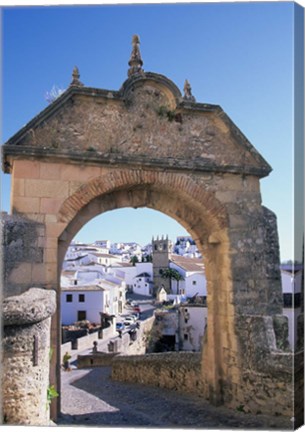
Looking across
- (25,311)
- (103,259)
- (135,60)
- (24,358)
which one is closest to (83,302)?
(103,259)

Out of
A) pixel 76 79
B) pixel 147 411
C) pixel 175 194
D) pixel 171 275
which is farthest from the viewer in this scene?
pixel 171 275

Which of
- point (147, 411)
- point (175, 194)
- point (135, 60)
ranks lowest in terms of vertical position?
point (147, 411)

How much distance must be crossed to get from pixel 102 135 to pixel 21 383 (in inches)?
146

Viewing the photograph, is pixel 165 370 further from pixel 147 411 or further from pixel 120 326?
pixel 120 326

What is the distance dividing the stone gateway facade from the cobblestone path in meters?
0.24

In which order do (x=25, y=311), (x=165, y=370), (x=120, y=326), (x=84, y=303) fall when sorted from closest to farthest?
(x=25, y=311)
(x=165, y=370)
(x=120, y=326)
(x=84, y=303)

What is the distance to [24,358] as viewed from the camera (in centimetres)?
404

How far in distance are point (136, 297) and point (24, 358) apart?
2006 inches

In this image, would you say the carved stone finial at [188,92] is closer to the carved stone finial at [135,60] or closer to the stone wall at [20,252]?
the carved stone finial at [135,60]

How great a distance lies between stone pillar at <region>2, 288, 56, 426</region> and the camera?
3963 millimetres

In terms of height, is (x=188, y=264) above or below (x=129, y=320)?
above

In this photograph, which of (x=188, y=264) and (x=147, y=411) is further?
(x=188, y=264)

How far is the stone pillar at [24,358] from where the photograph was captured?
396 centimetres

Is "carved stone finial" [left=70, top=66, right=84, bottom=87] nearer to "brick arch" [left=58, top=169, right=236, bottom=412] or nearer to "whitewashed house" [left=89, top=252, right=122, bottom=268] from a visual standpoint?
"brick arch" [left=58, top=169, right=236, bottom=412]
